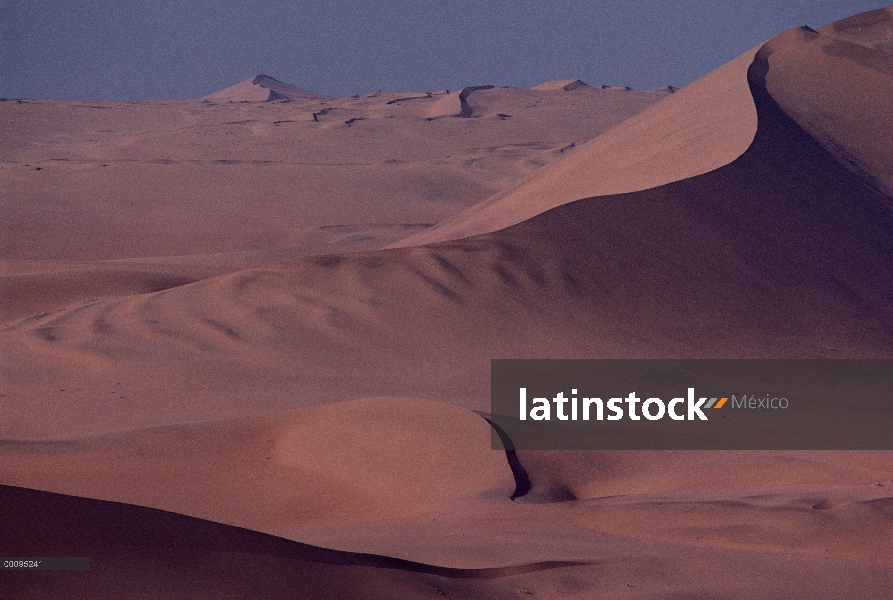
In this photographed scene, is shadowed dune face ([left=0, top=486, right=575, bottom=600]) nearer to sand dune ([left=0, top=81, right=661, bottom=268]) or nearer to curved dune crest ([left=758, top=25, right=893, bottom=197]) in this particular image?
curved dune crest ([left=758, top=25, right=893, bottom=197])

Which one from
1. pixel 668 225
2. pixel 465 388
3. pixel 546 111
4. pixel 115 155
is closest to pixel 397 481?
pixel 465 388

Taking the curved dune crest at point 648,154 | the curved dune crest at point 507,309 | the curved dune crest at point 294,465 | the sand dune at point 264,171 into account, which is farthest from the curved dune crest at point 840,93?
the curved dune crest at point 294,465

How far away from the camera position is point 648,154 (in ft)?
48.1

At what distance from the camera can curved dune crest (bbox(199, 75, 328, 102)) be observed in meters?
98.0

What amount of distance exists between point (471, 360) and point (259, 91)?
9951 centimetres

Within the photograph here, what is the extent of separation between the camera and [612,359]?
938cm

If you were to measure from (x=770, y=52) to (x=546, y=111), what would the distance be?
30686 millimetres

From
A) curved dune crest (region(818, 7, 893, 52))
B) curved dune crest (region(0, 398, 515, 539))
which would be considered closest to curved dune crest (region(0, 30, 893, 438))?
curved dune crest (region(0, 398, 515, 539))

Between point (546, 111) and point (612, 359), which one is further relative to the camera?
point (546, 111)

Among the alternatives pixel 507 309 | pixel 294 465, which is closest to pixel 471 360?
pixel 507 309

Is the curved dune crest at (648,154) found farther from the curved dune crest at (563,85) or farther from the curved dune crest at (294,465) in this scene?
the curved dune crest at (563,85)

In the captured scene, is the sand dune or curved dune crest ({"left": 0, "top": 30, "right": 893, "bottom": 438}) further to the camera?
the sand dune

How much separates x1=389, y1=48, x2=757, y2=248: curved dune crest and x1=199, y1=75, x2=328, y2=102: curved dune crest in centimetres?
7845

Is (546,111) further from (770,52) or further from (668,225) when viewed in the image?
(668,225)
